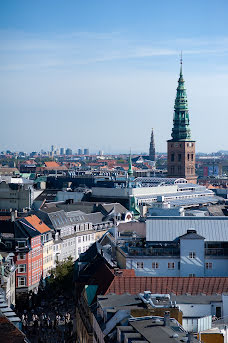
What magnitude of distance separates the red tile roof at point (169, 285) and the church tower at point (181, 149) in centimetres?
12904

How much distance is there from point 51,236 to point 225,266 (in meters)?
35.8

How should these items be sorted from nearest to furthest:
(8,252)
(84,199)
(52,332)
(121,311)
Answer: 1. (121,311)
2. (52,332)
3. (8,252)
4. (84,199)

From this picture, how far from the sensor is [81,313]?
157 ft

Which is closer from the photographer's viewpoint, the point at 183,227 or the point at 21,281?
the point at 183,227

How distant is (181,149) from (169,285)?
13590 cm

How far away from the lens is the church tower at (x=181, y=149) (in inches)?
6831

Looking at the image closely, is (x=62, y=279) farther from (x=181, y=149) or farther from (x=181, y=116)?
Result: (x=181, y=149)

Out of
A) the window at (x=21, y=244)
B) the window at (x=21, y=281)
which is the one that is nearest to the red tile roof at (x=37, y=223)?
the window at (x=21, y=244)

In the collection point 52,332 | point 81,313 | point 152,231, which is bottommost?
point 52,332

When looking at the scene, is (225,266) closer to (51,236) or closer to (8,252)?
(8,252)

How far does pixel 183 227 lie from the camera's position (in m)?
52.4

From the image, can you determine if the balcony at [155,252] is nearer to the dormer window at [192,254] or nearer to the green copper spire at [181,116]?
the dormer window at [192,254]

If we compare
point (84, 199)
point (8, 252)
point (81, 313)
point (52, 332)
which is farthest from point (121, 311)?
point (84, 199)

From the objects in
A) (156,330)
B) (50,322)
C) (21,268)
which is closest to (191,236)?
(50,322)
